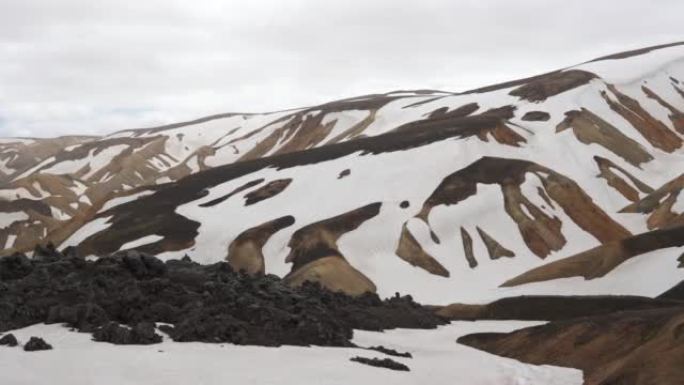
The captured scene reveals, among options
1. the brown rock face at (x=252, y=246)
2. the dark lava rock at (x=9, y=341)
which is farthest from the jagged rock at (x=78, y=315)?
the brown rock face at (x=252, y=246)

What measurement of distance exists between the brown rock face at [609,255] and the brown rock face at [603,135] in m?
47.2

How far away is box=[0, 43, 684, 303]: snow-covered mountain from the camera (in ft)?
231

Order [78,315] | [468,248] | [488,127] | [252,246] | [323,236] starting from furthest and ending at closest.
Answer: [488,127] → [252,246] → [323,236] → [468,248] → [78,315]

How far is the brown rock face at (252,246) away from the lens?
257 ft

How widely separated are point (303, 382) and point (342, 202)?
68617 millimetres

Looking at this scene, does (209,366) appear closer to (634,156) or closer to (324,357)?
(324,357)

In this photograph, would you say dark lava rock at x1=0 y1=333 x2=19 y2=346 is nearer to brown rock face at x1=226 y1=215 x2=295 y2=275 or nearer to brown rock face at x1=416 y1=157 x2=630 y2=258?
brown rock face at x1=226 y1=215 x2=295 y2=275

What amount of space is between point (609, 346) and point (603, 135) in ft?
277

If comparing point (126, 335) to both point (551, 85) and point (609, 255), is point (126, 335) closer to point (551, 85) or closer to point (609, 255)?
point (609, 255)

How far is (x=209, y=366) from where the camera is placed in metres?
24.4

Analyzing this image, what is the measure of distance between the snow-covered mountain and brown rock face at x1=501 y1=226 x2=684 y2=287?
0.57 feet

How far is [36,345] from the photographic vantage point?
2427cm

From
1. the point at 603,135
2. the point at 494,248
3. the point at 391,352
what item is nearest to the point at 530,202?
the point at 494,248

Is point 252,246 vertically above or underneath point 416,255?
above
